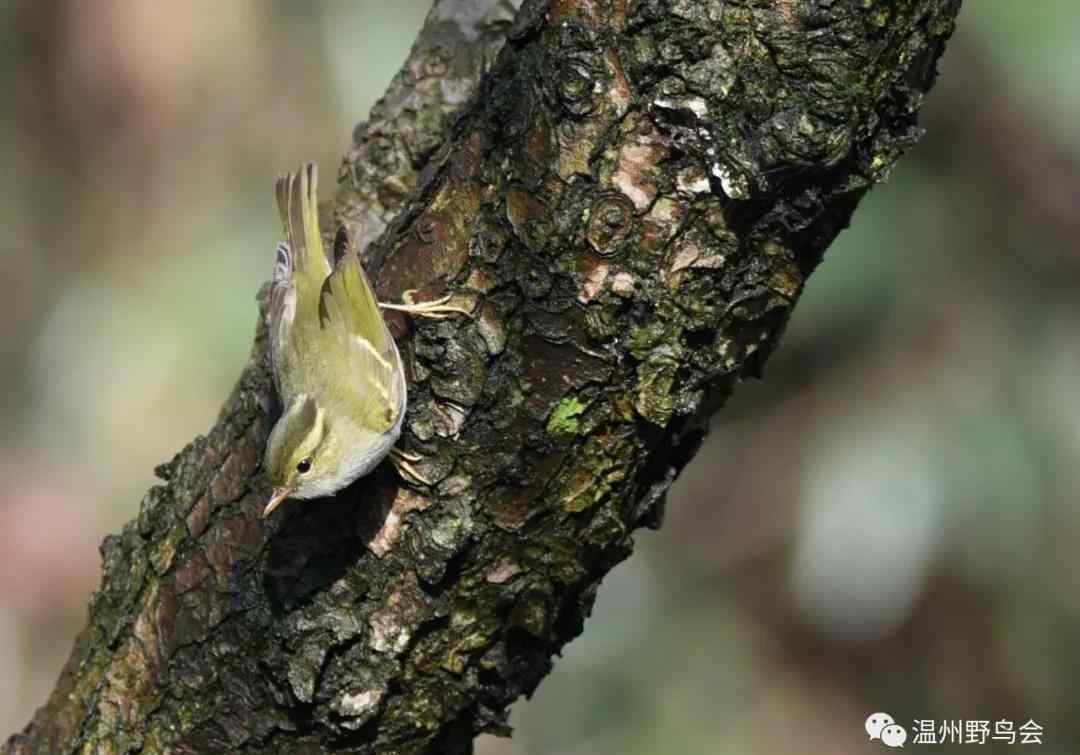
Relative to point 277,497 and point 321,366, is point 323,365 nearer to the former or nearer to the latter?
point 321,366

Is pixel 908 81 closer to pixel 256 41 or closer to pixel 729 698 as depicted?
pixel 729 698

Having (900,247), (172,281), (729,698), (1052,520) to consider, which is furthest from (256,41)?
(1052,520)

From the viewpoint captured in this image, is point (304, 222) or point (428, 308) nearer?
point (428, 308)

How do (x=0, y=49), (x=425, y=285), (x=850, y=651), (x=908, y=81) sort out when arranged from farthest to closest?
1. (x=0, y=49)
2. (x=850, y=651)
3. (x=425, y=285)
4. (x=908, y=81)

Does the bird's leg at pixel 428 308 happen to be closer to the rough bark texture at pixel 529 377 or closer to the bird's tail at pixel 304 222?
the rough bark texture at pixel 529 377

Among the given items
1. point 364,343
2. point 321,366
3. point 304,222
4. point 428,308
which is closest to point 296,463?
point 428,308

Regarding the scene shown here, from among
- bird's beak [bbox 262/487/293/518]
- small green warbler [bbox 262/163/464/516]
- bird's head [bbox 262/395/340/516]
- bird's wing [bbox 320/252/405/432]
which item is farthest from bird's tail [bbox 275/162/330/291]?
bird's beak [bbox 262/487/293/518]
